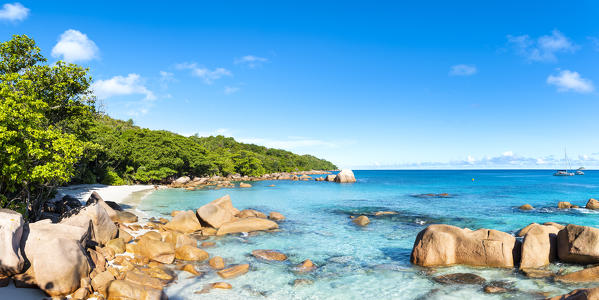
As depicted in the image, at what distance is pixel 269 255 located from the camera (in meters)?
13.0

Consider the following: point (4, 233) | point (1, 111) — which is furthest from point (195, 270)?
point (1, 111)

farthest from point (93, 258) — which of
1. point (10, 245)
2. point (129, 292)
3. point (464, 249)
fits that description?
point (464, 249)

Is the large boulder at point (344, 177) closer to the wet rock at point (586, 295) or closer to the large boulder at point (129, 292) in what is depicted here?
the large boulder at point (129, 292)

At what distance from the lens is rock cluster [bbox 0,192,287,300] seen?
321 inches

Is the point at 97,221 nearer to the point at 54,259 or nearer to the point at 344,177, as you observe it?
the point at 54,259

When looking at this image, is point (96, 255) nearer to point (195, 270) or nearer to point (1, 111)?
point (195, 270)

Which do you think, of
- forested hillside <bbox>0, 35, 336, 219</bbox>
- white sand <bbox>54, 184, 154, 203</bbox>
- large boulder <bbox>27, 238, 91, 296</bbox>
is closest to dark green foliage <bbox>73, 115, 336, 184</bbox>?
white sand <bbox>54, 184, 154, 203</bbox>

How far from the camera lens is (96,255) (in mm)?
10492

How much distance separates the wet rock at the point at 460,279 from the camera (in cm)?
1027

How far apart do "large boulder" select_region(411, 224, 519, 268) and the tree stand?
1433 centimetres

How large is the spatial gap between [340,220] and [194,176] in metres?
47.8

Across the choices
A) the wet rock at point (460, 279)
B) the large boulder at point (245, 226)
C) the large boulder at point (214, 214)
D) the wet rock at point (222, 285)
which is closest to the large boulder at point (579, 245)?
the wet rock at point (460, 279)

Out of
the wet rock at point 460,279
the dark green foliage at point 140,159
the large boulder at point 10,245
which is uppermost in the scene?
the dark green foliage at point 140,159

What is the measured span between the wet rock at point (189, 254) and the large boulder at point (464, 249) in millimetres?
8696
